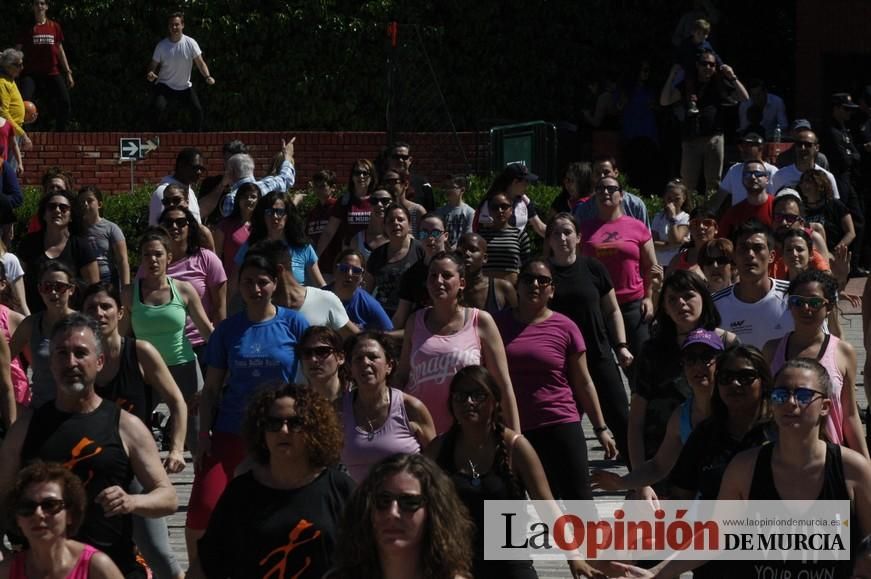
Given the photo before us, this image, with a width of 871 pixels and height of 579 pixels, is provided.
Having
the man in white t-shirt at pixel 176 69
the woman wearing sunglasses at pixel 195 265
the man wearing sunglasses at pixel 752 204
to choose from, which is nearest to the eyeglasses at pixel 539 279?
the woman wearing sunglasses at pixel 195 265

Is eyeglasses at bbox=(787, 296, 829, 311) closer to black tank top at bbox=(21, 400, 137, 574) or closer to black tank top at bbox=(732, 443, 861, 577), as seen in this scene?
black tank top at bbox=(732, 443, 861, 577)

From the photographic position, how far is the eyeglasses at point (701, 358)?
8180 mm

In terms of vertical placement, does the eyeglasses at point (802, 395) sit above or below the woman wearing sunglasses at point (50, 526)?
above

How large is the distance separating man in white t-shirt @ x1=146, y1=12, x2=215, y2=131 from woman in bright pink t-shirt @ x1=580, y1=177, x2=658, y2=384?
36.1 ft

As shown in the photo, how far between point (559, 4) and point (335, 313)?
16.2m

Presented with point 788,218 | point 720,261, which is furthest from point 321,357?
point 788,218

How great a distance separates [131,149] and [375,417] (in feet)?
43.7

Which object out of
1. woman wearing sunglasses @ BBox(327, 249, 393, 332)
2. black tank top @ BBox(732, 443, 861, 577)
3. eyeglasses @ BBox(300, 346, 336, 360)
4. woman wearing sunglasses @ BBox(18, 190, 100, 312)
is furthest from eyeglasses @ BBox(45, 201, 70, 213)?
black tank top @ BBox(732, 443, 861, 577)

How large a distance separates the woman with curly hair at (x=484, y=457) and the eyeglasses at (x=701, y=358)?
1108 millimetres

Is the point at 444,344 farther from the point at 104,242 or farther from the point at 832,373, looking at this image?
the point at 104,242

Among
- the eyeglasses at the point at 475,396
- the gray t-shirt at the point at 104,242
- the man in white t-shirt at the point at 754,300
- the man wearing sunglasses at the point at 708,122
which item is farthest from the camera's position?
the man wearing sunglasses at the point at 708,122

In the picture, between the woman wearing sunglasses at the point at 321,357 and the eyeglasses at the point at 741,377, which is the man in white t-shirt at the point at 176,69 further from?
the eyeglasses at the point at 741,377

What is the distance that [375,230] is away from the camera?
13.3 meters

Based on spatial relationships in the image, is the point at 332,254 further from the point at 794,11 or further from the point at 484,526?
the point at 794,11
